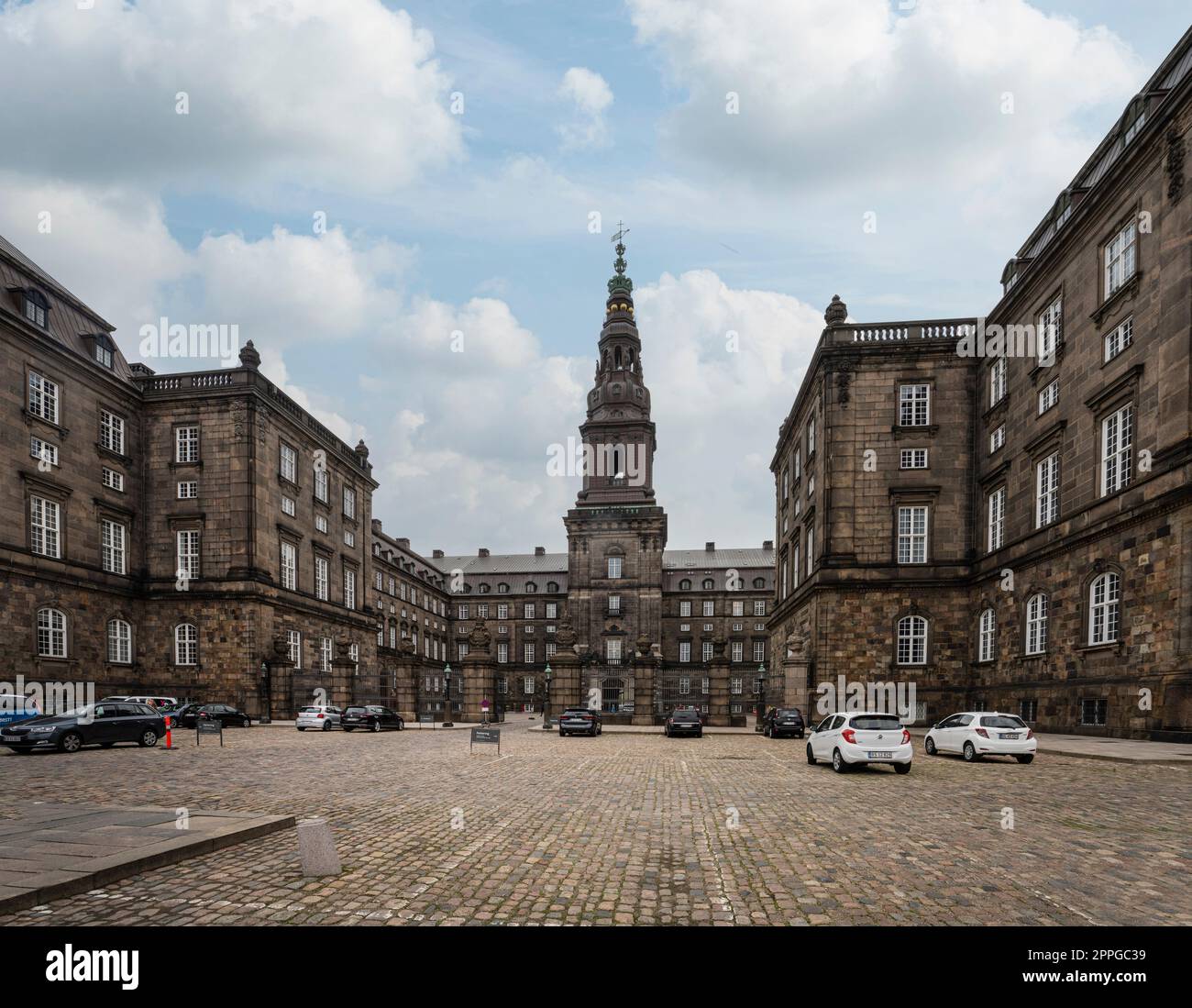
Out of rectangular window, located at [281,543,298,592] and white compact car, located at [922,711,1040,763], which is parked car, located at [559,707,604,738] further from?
rectangular window, located at [281,543,298,592]

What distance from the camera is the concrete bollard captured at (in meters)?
7.71

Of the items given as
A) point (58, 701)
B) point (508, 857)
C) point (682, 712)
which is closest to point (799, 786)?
point (508, 857)

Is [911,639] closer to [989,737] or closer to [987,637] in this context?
[987,637]

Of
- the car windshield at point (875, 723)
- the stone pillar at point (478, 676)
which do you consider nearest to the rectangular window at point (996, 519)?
the car windshield at point (875, 723)

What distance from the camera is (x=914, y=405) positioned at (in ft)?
130

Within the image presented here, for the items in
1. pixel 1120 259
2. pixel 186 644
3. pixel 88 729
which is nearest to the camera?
pixel 88 729

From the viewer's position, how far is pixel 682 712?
36.4 m

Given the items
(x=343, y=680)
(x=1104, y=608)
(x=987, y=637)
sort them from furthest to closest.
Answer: (x=343, y=680), (x=987, y=637), (x=1104, y=608)

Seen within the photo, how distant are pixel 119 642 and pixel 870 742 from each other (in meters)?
42.2

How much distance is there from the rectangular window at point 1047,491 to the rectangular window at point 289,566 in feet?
140

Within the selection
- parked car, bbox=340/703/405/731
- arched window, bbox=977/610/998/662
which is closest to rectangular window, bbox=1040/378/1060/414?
arched window, bbox=977/610/998/662

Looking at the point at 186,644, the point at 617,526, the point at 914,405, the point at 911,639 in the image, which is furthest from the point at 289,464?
the point at 617,526

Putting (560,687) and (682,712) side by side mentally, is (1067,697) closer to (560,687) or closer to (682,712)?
(682,712)
